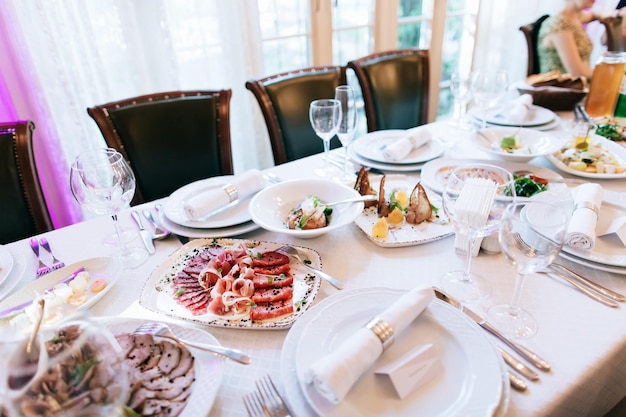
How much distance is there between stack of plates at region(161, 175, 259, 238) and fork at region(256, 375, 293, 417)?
42cm

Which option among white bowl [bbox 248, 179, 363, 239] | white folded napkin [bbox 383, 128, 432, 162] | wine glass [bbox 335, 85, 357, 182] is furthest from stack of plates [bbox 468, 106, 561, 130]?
white bowl [bbox 248, 179, 363, 239]

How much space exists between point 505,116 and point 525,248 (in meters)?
1.06

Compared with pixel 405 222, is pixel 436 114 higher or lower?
Result: lower

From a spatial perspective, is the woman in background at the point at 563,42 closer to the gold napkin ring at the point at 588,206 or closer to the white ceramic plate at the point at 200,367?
the gold napkin ring at the point at 588,206

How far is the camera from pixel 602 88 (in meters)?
1.58

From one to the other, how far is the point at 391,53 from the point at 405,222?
4.01 ft

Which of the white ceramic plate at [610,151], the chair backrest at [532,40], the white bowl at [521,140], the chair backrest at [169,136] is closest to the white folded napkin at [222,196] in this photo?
the chair backrest at [169,136]

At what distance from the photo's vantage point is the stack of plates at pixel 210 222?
98 cm

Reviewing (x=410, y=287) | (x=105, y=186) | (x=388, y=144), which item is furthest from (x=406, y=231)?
(x=105, y=186)

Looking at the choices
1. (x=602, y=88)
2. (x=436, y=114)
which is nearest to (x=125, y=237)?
(x=602, y=88)

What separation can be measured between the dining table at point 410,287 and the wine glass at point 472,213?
27 mm

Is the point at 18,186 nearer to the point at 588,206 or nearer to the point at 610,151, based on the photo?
the point at 588,206

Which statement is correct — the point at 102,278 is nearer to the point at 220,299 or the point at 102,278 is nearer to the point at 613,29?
the point at 220,299

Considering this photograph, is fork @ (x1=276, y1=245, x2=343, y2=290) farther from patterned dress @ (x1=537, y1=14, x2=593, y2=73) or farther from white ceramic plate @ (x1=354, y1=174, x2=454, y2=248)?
patterned dress @ (x1=537, y1=14, x2=593, y2=73)
